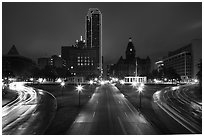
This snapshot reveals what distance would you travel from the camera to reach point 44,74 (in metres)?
104

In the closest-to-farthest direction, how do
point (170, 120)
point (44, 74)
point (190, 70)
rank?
point (170, 120), point (44, 74), point (190, 70)

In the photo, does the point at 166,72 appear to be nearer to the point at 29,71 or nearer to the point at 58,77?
the point at 58,77

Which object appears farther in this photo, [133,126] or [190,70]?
[190,70]

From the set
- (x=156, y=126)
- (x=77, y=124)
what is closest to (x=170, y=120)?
(x=156, y=126)

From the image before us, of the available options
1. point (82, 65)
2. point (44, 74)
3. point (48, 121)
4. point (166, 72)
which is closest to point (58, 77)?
point (44, 74)

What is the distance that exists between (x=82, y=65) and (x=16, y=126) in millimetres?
164163

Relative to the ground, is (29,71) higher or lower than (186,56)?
lower

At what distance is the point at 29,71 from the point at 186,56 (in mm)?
125252

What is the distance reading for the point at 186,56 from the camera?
143 meters

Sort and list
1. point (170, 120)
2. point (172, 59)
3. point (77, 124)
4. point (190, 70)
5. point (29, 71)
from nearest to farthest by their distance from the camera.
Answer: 1. point (77, 124)
2. point (170, 120)
3. point (29, 71)
4. point (190, 70)
5. point (172, 59)

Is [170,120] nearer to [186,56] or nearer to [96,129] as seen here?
[96,129]

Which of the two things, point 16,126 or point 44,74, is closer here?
point 16,126

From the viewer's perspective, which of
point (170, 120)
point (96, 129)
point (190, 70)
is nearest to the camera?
point (96, 129)

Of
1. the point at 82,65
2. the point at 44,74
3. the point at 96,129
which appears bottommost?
the point at 96,129
